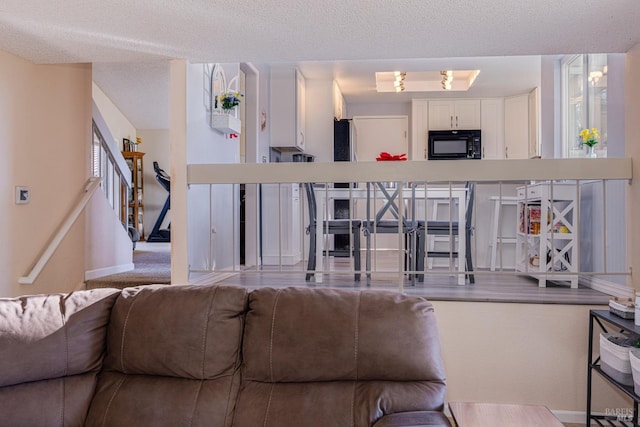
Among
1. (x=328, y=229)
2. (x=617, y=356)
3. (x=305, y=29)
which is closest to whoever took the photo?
(x=617, y=356)

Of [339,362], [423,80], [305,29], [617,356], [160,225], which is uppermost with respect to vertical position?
[423,80]

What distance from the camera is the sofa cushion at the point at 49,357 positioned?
63.8 inches

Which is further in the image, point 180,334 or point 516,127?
point 516,127

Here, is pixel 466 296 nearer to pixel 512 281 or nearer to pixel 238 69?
pixel 512 281

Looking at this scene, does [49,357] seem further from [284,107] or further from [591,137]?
[284,107]

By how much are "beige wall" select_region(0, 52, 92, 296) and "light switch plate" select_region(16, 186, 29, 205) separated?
4 centimetres

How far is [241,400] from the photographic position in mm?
1664

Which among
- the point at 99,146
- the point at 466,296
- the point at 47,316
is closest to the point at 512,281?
the point at 466,296

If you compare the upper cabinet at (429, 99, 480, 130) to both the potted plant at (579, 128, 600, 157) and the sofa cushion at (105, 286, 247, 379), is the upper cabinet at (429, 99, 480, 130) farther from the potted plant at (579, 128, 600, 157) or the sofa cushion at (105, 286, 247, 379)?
the sofa cushion at (105, 286, 247, 379)

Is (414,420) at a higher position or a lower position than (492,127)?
lower

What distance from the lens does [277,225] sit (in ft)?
18.7

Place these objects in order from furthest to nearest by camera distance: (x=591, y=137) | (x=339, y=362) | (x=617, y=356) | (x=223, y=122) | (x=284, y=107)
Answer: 1. (x=284, y=107)
2. (x=223, y=122)
3. (x=591, y=137)
4. (x=617, y=356)
5. (x=339, y=362)

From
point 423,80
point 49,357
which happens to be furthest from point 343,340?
point 423,80

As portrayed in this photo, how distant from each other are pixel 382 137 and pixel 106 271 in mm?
5038
